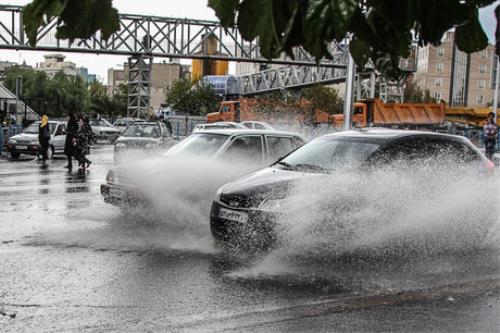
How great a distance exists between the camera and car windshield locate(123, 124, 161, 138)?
21.6 meters

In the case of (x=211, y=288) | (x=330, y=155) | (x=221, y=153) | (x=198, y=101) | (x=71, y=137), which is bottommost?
(x=211, y=288)

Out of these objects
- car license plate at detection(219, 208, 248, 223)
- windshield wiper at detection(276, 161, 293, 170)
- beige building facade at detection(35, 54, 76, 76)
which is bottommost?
car license plate at detection(219, 208, 248, 223)

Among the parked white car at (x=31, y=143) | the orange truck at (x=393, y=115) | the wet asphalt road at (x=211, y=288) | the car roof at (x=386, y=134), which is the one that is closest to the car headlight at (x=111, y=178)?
the wet asphalt road at (x=211, y=288)

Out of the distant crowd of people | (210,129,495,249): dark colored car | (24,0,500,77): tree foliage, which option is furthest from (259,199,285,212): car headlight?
the distant crowd of people

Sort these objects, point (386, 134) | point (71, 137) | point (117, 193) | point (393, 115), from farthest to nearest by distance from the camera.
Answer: point (393, 115)
point (71, 137)
point (117, 193)
point (386, 134)

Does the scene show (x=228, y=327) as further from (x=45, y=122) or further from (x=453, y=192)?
(x=45, y=122)

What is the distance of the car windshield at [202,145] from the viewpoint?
10242 millimetres

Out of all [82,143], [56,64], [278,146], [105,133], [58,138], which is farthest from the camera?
[56,64]

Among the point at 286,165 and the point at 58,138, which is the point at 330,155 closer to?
the point at 286,165

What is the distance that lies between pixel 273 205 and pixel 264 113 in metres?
37.3

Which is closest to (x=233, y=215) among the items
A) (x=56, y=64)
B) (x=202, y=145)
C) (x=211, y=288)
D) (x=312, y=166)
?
(x=312, y=166)

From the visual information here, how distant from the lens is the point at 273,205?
703 cm

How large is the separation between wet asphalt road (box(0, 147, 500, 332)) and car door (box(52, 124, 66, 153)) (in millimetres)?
17029

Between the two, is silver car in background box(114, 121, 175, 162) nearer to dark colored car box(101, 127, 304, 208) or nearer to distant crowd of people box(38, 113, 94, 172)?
distant crowd of people box(38, 113, 94, 172)
